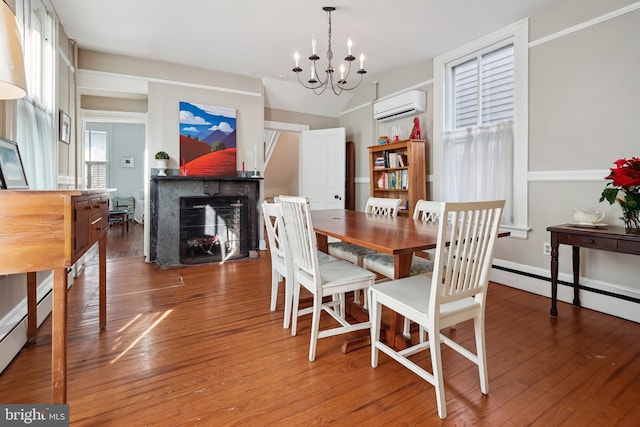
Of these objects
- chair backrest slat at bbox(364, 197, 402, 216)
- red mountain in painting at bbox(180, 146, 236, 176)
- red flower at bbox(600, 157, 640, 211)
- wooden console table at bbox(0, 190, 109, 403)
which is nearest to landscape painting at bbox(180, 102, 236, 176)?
red mountain in painting at bbox(180, 146, 236, 176)

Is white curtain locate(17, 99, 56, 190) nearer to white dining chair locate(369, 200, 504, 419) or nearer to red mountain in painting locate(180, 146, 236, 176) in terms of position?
red mountain in painting locate(180, 146, 236, 176)

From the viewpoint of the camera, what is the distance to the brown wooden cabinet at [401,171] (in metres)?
4.08

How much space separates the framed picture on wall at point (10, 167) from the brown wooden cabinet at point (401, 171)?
142 inches

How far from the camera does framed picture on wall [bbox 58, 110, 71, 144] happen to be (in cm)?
320

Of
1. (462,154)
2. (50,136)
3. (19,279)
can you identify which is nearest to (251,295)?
(19,279)

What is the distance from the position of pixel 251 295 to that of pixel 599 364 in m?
2.54

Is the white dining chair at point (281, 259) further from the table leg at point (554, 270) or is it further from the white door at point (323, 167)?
the white door at point (323, 167)

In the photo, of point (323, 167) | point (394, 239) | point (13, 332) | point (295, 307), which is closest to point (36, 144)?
point (13, 332)

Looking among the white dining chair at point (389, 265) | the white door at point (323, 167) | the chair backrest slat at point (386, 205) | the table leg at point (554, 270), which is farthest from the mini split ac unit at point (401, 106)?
the table leg at point (554, 270)

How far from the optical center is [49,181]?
2.70m

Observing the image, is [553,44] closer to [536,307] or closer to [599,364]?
[536,307]

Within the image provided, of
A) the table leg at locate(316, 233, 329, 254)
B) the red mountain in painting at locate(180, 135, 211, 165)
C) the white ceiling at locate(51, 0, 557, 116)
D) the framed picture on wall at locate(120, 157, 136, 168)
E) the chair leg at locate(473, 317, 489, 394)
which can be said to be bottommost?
the chair leg at locate(473, 317, 489, 394)

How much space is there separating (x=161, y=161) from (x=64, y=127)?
105 centimetres

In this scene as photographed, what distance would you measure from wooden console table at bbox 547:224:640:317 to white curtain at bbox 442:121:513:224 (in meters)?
0.80
